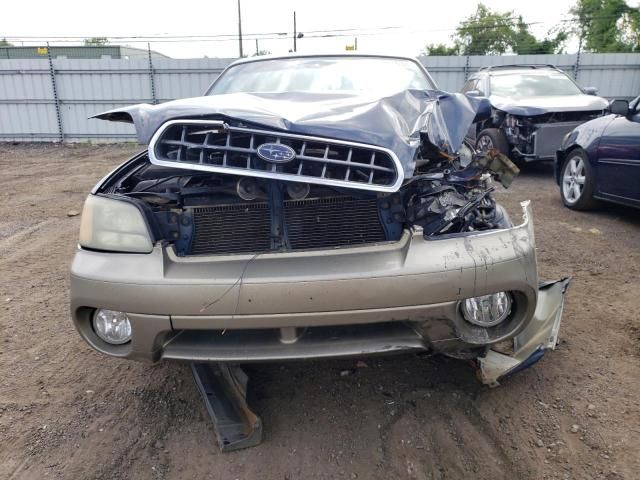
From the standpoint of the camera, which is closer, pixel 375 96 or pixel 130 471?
pixel 130 471

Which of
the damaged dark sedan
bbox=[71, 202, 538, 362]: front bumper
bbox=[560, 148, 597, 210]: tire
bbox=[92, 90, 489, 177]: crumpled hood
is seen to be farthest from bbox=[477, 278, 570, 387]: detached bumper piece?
the damaged dark sedan

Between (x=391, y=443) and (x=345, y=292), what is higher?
(x=345, y=292)

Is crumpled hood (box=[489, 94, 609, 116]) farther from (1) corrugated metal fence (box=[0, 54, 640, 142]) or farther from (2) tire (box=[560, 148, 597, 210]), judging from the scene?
(1) corrugated metal fence (box=[0, 54, 640, 142])

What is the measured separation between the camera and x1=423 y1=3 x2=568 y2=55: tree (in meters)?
43.6

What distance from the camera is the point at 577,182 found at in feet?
19.5

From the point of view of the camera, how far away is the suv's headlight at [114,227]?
2.12 m

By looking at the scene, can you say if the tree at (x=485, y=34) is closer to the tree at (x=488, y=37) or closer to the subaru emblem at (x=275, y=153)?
the tree at (x=488, y=37)

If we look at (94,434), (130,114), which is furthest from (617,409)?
(130,114)

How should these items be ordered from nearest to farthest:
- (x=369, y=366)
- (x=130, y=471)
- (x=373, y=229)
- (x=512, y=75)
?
1. (x=130, y=471)
2. (x=373, y=229)
3. (x=369, y=366)
4. (x=512, y=75)

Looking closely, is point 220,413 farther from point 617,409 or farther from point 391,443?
point 617,409

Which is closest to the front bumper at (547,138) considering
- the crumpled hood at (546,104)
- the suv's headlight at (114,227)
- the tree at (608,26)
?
the crumpled hood at (546,104)

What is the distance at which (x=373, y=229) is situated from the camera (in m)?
2.23

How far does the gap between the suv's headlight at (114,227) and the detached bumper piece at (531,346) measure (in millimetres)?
1720

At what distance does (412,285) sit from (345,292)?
26 cm
